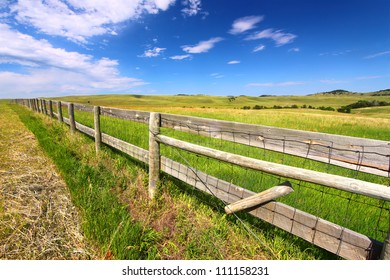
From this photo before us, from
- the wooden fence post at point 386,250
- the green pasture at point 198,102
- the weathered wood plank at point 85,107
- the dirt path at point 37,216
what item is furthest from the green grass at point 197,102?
the wooden fence post at point 386,250

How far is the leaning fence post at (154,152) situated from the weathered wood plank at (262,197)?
164 cm

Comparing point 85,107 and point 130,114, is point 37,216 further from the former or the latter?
point 85,107

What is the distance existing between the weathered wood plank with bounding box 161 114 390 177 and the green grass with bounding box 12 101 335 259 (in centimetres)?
115

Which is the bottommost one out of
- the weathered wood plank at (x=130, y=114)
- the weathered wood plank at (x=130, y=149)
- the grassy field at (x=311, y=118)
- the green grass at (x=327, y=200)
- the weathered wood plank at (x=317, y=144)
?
the green grass at (x=327, y=200)

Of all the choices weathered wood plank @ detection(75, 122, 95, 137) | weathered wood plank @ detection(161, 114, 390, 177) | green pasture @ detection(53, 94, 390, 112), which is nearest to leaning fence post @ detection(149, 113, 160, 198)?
weathered wood plank @ detection(161, 114, 390, 177)

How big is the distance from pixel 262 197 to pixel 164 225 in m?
1.52

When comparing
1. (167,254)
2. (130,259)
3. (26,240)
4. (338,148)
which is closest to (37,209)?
(26,240)

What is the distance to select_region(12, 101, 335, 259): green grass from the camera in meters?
2.72

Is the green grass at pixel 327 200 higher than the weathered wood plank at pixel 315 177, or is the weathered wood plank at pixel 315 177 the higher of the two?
the weathered wood plank at pixel 315 177

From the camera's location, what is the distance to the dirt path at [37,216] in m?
2.73

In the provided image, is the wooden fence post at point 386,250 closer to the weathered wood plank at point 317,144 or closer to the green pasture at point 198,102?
the weathered wood plank at point 317,144

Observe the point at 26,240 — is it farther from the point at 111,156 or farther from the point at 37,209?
the point at 111,156
